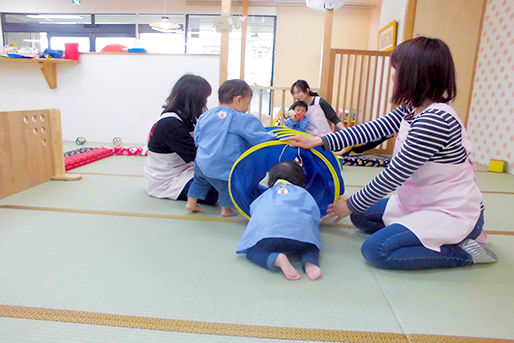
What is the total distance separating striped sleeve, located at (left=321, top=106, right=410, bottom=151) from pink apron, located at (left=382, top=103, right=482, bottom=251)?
11.4 inches

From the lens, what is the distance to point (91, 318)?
3.03ft

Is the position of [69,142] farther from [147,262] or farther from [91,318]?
[91,318]

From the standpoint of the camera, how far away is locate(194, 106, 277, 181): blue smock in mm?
1708

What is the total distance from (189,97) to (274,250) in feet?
3.76

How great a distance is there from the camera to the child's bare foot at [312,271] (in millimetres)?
1177

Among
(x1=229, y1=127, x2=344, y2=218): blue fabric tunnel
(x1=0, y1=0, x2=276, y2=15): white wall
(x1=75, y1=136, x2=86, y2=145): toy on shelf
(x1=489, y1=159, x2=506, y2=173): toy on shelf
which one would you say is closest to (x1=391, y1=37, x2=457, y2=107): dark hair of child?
(x1=229, y1=127, x2=344, y2=218): blue fabric tunnel

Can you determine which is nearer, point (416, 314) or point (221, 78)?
point (416, 314)

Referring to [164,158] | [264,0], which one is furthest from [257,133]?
[264,0]

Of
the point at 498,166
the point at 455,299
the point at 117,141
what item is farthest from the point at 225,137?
the point at 498,166

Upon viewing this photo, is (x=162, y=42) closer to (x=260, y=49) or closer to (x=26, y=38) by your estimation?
(x=260, y=49)

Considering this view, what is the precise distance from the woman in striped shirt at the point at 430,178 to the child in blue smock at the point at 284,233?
→ 8.6 inches

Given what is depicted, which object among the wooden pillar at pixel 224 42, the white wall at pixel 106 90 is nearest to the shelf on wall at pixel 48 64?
the white wall at pixel 106 90

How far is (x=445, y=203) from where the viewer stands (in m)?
1.26

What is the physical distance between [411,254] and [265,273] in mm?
523
